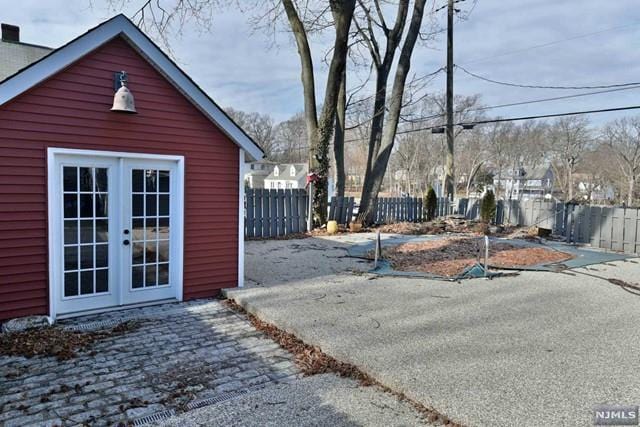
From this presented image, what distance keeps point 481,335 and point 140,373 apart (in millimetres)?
3196

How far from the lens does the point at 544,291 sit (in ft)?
20.3

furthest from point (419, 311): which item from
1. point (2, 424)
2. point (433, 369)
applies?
point (2, 424)

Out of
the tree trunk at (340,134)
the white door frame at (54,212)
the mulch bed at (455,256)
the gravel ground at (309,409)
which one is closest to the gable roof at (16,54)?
the white door frame at (54,212)

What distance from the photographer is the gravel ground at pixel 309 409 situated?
2.72 m

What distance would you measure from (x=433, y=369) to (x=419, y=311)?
5.67 ft

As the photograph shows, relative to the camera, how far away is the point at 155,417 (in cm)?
284

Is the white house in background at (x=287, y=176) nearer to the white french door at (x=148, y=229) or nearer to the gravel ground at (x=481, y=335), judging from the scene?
the gravel ground at (x=481, y=335)

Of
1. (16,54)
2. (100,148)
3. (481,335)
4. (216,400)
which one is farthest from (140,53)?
(16,54)

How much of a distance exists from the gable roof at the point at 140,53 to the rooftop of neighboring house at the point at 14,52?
12.7 ft

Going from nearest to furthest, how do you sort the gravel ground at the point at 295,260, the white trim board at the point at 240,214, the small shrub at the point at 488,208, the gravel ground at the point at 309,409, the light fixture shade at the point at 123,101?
the gravel ground at the point at 309,409
the light fixture shade at the point at 123,101
the white trim board at the point at 240,214
the gravel ground at the point at 295,260
the small shrub at the point at 488,208

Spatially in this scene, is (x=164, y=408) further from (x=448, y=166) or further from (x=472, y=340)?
(x=448, y=166)

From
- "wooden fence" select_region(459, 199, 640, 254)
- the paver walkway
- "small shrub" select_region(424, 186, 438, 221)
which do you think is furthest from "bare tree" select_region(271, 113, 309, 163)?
the paver walkway

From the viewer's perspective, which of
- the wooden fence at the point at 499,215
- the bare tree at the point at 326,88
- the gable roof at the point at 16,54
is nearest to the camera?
the gable roof at the point at 16,54

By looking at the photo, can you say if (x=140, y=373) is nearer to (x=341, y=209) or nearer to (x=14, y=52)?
(x=14, y=52)
